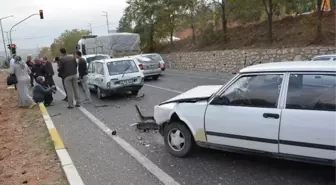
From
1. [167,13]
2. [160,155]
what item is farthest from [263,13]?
[160,155]

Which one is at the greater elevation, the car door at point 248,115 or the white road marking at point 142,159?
the car door at point 248,115

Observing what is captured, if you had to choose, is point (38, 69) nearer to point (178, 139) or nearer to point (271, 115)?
point (178, 139)

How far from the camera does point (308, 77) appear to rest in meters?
4.11

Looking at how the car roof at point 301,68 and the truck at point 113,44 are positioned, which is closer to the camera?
the car roof at point 301,68

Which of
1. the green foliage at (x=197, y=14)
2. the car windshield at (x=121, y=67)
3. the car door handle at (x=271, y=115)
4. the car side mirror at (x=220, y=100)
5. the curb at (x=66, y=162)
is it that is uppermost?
the green foliage at (x=197, y=14)

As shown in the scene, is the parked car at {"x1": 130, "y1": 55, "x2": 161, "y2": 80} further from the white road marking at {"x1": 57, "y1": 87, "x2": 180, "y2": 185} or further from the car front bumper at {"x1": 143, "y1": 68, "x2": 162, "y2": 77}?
the white road marking at {"x1": 57, "y1": 87, "x2": 180, "y2": 185}

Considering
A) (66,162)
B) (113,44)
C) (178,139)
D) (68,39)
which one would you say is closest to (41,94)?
(66,162)

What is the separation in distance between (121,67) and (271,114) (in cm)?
879

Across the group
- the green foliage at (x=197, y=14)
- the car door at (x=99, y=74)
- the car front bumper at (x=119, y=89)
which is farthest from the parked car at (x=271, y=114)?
the green foliage at (x=197, y=14)

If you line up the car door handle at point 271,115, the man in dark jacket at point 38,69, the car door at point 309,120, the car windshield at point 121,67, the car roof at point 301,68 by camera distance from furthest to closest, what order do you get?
the man in dark jacket at point 38,69 < the car windshield at point 121,67 < the car door handle at point 271,115 < the car roof at point 301,68 < the car door at point 309,120

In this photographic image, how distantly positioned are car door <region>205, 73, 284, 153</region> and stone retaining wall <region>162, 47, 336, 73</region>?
39.7ft

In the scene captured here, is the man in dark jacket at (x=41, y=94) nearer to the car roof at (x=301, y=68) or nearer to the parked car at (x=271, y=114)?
the parked car at (x=271, y=114)

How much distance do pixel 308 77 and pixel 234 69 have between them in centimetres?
1684

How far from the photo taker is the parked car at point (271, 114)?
3.89m
